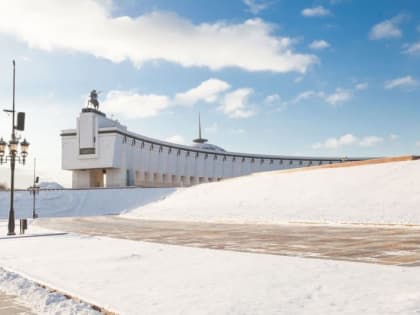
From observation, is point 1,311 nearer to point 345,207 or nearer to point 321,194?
point 345,207

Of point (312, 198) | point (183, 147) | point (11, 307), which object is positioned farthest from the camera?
point (183, 147)

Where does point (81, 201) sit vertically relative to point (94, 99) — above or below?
below

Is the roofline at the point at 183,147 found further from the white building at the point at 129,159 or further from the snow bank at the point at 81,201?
the snow bank at the point at 81,201

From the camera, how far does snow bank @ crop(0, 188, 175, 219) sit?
57906 millimetres

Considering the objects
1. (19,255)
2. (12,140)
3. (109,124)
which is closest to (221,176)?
(109,124)

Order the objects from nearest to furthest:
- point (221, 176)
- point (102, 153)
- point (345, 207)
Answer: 1. point (345, 207)
2. point (102, 153)
3. point (221, 176)

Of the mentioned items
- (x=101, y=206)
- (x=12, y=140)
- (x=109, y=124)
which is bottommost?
(x=101, y=206)

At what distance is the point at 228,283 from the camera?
664cm

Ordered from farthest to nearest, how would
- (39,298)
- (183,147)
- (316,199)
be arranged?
(183,147), (316,199), (39,298)

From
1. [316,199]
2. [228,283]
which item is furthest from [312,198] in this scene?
[228,283]

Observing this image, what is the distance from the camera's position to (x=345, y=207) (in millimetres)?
27000

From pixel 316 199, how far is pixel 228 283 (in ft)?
83.8

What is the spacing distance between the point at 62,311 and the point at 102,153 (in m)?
73.1

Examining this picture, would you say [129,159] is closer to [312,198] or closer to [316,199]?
[312,198]
